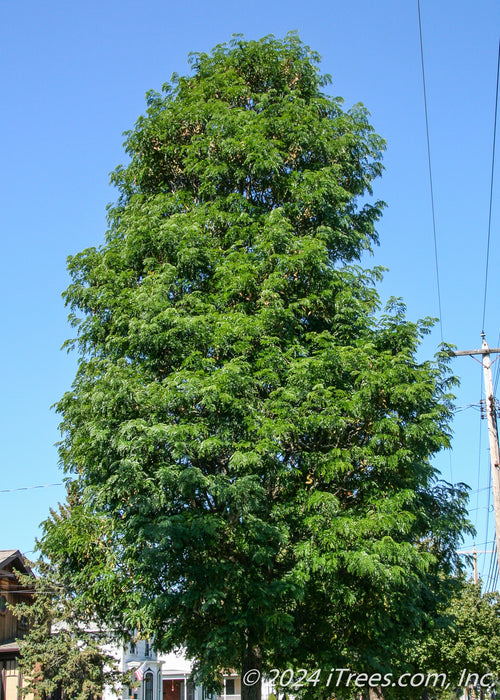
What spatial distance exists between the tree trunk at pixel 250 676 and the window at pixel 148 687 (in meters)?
29.7

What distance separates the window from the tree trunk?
2975cm

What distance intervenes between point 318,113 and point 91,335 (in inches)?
309

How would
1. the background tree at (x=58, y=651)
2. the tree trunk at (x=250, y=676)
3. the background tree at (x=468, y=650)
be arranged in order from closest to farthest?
1. the tree trunk at (x=250, y=676)
2. the background tree at (x=58, y=651)
3. the background tree at (x=468, y=650)

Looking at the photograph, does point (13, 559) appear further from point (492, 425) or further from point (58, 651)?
point (492, 425)

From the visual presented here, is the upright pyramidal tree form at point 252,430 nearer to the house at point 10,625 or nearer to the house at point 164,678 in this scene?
the house at point 10,625

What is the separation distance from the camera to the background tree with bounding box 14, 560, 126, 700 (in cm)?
2427

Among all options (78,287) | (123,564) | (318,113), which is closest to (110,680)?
(123,564)

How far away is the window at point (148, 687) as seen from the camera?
3842 centimetres

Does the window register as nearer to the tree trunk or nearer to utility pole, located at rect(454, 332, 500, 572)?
utility pole, located at rect(454, 332, 500, 572)

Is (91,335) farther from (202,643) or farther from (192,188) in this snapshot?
(202,643)

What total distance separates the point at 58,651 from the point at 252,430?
59.4 ft

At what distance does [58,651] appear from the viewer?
→ 2441cm

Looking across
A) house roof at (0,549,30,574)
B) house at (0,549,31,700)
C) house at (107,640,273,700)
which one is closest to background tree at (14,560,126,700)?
house at (0,549,31,700)

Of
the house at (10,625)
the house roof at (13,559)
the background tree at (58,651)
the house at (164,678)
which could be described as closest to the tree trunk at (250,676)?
the background tree at (58,651)
